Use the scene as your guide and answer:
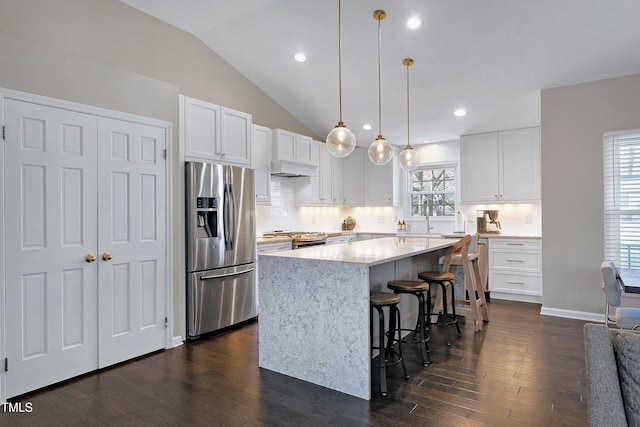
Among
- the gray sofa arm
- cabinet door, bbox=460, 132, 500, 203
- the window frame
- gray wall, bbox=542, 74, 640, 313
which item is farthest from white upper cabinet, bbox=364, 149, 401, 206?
the gray sofa arm

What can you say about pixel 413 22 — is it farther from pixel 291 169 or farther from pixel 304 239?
pixel 304 239

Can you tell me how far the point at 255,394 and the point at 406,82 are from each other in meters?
3.91

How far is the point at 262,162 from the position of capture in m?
5.00

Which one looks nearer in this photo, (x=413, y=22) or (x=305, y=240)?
(x=413, y=22)

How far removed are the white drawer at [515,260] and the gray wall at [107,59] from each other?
422 cm

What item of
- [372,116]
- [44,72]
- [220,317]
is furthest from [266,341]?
[372,116]

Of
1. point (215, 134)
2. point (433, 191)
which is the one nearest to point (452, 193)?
point (433, 191)

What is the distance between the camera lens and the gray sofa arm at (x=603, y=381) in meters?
1.24

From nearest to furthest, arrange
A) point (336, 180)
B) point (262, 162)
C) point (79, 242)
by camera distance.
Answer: point (79, 242) < point (262, 162) < point (336, 180)

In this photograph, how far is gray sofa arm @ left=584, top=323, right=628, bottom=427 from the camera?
4.06 ft

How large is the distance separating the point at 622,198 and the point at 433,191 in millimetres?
2808

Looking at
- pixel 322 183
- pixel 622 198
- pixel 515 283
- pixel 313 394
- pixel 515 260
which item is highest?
pixel 322 183

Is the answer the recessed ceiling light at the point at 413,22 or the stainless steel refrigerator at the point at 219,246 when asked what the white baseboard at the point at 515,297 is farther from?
the recessed ceiling light at the point at 413,22

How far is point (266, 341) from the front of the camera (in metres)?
3.01
